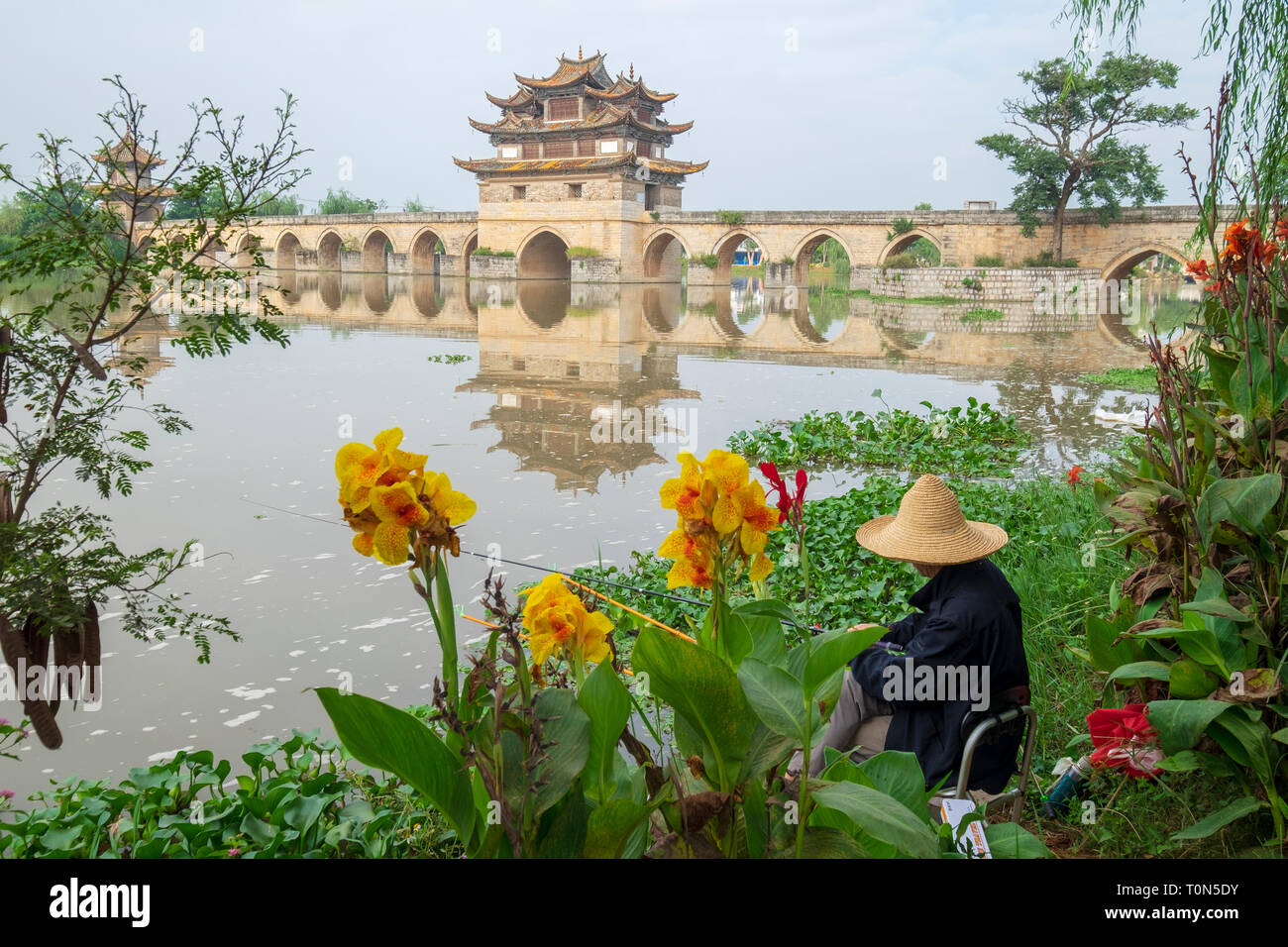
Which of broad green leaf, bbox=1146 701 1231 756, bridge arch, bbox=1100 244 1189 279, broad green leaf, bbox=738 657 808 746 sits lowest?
broad green leaf, bbox=1146 701 1231 756

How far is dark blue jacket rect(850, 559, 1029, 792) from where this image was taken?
7.43ft

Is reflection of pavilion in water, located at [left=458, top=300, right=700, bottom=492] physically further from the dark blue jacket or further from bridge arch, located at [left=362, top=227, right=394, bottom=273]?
bridge arch, located at [left=362, top=227, right=394, bottom=273]

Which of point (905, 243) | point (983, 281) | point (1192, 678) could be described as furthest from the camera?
point (905, 243)

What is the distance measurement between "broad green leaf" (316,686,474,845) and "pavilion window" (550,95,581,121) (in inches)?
1614

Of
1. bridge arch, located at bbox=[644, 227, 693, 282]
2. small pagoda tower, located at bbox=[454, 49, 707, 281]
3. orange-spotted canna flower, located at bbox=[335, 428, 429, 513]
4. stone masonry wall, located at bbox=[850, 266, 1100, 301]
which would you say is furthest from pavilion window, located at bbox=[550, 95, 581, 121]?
orange-spotted canna flower, located at bbox=[335, 428, 429, 513]

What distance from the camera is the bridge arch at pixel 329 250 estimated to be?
45381mm

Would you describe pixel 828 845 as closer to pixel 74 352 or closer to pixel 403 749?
pixel 403 749

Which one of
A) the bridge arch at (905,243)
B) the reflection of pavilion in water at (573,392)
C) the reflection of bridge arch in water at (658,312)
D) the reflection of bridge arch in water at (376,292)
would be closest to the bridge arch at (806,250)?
the bridge arch at (905,243)

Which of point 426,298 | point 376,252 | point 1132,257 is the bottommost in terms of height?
point 426,298

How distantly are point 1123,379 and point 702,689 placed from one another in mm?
12256

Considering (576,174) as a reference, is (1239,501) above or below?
below

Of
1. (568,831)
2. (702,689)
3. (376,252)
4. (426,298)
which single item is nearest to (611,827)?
(568,831)

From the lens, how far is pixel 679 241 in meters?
38.5

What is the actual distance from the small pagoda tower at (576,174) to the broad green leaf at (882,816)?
36067 mm
